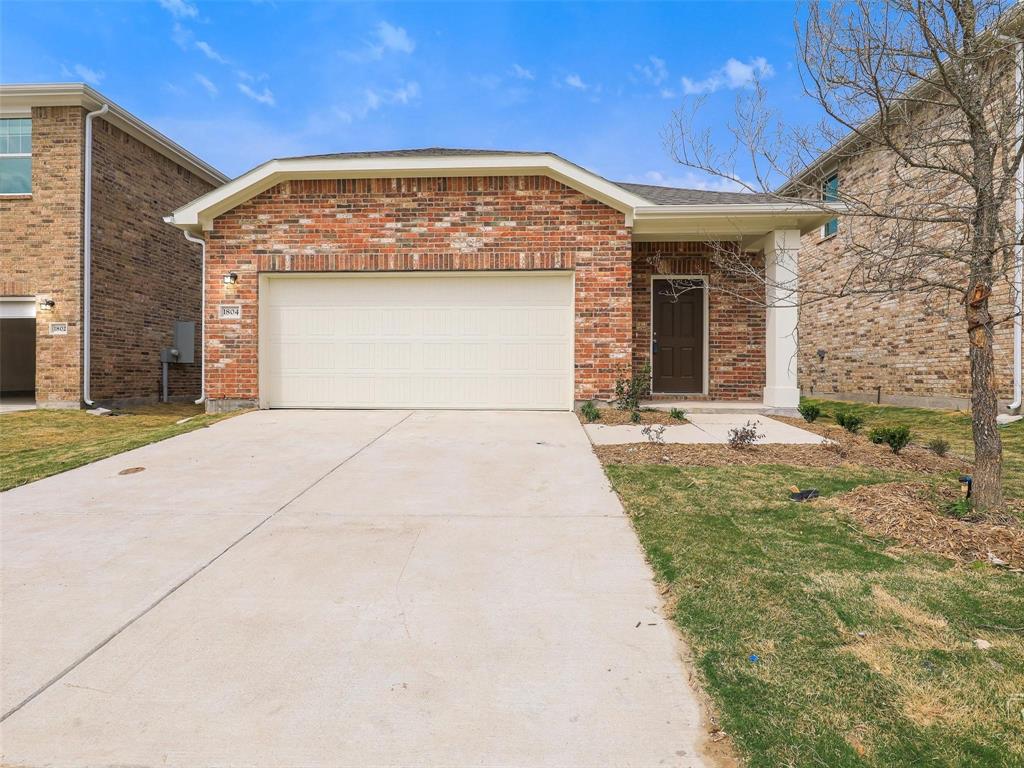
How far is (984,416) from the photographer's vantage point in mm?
3471

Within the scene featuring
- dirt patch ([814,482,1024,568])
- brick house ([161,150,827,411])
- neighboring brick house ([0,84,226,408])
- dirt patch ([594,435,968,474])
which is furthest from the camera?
neighboring brick house ([0,84,226,408])

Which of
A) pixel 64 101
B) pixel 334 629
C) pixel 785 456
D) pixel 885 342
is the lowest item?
pixel 334 629

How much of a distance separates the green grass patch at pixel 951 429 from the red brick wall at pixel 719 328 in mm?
1456

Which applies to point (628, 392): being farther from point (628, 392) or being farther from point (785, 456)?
point (785, 456)

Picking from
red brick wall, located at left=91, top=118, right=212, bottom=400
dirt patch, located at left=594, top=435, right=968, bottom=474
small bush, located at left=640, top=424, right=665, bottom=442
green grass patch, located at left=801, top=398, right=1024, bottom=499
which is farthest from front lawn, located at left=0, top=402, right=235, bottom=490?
green grass patch, located at left=801, top=398, right=1024, bottom=499

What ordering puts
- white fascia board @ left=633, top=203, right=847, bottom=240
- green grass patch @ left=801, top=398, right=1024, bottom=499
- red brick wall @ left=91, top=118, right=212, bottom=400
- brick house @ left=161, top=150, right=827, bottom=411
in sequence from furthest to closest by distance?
red brick wall @ left=91, top=118, right=212, bottom=400, brick house @ left=161, top=150, right=827, bottom=411, white fascia board @ left=633, top=203, right=847, bottom=240, green grass patch @ left=801, top=398, right=1024, bottom=499

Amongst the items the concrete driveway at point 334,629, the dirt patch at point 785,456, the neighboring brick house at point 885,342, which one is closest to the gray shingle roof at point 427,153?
the neighboring brick house at point 885,342

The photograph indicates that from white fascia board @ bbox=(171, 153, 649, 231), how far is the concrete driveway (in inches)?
213

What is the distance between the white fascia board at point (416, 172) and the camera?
827 centimetres

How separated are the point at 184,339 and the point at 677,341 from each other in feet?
37.1

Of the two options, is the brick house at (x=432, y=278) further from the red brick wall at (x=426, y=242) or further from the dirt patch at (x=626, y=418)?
the dirt patch at (x=626, y=418)

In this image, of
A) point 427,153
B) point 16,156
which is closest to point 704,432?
point 427,153

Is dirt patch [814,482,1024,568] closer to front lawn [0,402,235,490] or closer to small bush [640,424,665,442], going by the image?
small bush [640,424,665,442]

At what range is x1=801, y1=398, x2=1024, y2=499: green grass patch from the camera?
16.3 feet
